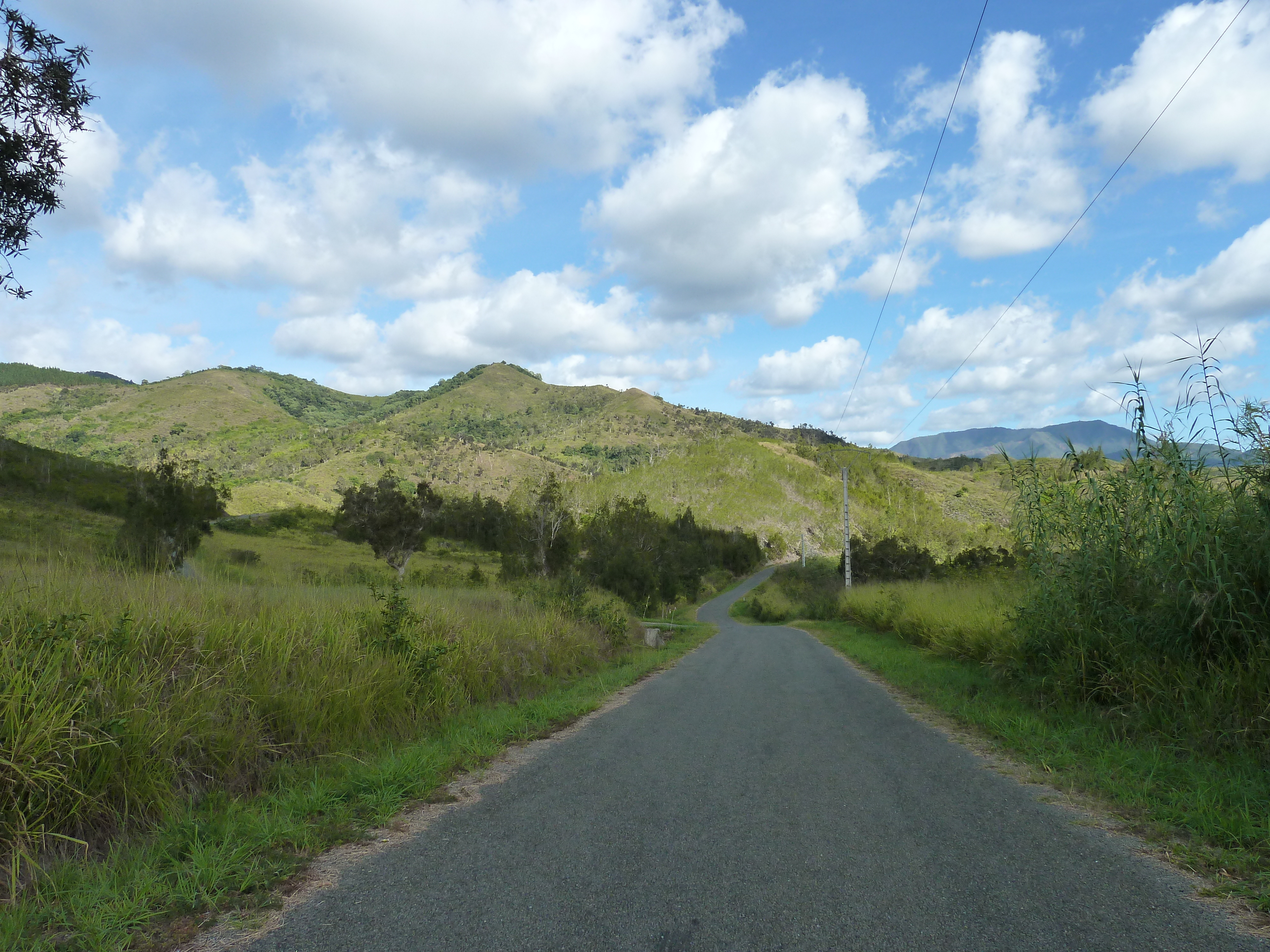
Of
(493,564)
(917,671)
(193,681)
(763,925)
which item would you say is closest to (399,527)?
(493,564)

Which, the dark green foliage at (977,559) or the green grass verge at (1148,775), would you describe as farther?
the dark green foliage at (977,559)

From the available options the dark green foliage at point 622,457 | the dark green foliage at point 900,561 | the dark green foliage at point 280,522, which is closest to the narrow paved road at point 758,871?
the dark green foliage at point 900,561

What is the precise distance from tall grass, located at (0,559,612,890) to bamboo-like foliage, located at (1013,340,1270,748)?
7.41 metres

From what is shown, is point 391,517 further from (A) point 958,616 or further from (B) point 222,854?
(B) point 222,854

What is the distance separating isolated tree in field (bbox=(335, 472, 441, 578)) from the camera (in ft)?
A: 134

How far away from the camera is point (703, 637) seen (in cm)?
2689

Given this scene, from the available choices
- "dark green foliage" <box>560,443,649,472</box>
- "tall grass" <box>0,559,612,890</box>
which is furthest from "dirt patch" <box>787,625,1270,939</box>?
"dark green foliage" <box>560,443,649,472</box>

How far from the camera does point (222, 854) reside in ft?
12.6

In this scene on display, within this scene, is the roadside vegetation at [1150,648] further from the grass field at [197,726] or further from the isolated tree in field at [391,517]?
the isolated tree in field at [391,517]

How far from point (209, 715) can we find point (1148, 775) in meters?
7.31

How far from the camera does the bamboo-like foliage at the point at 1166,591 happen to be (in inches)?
238

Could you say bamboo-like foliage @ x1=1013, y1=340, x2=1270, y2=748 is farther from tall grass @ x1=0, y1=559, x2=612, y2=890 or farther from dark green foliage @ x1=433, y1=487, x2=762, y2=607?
dark green foliage @ x1=433, y1=487, x2=762, y2=607

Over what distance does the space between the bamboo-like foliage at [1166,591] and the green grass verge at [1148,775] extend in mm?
370

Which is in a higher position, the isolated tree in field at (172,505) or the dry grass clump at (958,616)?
the isolated tree in field at (172,505)
